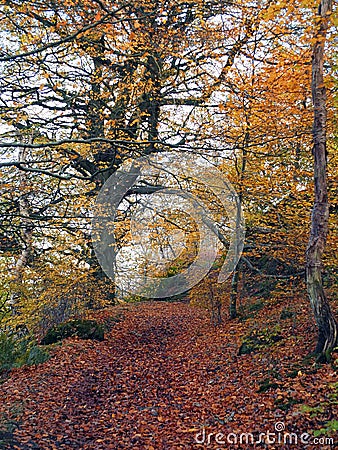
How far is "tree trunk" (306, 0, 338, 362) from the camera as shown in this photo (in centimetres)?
536

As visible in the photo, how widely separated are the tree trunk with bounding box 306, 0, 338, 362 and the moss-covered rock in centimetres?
502

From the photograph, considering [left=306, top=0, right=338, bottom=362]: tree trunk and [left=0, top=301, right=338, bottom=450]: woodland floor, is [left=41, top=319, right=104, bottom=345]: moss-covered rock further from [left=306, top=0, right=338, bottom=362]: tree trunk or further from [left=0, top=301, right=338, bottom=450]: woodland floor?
[left=306, top=0, right=338, bottom=362]: tree trunk

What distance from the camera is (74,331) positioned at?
859 centimetres

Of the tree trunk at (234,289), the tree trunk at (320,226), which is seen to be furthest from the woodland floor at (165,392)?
the tree trunk at (234,289)

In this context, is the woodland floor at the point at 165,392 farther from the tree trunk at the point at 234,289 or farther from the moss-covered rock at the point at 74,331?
the tree trunk at the point at 234,289

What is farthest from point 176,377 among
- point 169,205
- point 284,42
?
point 284,42

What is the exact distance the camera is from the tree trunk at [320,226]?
536cm

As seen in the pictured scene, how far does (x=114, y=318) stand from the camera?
11211 mm

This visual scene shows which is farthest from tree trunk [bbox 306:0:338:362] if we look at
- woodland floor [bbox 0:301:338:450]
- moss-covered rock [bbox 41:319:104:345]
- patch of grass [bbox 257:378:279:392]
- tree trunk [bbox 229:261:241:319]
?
moss-covered rock [bbox 41:319:104:345]

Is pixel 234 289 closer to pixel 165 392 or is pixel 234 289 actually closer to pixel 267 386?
pixel 165 392

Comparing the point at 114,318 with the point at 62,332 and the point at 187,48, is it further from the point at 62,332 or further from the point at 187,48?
the point at 187,48

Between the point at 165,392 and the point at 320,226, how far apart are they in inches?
134

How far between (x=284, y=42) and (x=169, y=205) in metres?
4.41

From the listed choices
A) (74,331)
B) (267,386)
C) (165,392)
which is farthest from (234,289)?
(267,386)
